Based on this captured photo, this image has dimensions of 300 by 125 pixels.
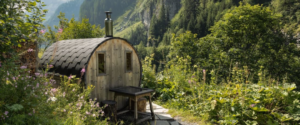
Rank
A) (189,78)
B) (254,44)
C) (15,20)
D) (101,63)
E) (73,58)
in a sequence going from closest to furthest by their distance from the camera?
(15,20) → (73,58) → (101,63) → (189,78) → (254,44)

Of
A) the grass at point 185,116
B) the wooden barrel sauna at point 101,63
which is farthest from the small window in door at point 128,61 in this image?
the grass at point 185,116

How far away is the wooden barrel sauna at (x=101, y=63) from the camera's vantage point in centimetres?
476

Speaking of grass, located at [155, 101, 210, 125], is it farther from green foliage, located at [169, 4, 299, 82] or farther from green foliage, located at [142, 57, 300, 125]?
green foliage, located at [169, 4, 299, 82]

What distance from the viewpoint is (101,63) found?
5227 millimetres

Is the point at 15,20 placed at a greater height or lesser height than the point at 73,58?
greater

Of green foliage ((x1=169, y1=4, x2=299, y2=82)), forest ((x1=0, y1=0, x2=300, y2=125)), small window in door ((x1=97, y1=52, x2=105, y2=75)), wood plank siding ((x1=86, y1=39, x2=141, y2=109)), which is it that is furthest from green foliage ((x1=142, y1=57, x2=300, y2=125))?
green foliage ((x1=169, y1=4, x2=299, y2=82))

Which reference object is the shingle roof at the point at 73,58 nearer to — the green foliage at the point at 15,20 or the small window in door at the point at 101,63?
the small window in door at the point at 101,63

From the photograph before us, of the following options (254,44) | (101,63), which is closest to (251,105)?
(101,63)

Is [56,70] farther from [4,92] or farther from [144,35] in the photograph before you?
[144,35]

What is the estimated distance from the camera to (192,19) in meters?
73.4

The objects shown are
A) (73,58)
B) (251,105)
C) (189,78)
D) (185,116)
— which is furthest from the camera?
(189,78)

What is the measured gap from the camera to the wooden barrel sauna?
15.6 ft

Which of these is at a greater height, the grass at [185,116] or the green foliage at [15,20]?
the green foliage at [15,20]

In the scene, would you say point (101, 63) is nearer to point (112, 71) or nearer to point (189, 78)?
point (112, 71)
